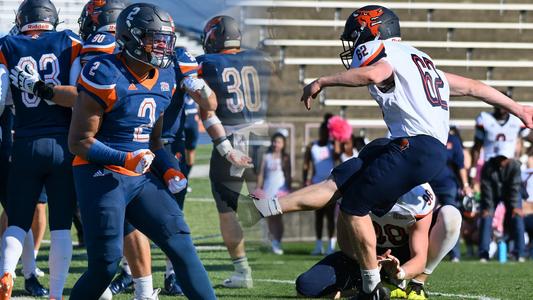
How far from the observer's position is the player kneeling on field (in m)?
5.96

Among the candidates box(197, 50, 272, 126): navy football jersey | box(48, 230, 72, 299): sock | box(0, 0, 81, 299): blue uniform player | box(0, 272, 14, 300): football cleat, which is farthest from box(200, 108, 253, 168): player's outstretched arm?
box(0, 272, 14, 300): football cleat

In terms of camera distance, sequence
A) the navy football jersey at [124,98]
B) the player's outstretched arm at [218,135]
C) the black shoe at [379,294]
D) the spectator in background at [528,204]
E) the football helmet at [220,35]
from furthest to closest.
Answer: the spectator in background at [528,204]
the football helmet at [220,35]
the player's outstretched arm at [218,135]
the black shoe at [379,294]
the navy football jersey at [124,98]

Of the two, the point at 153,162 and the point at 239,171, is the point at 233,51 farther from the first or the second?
→ the point at 153,162

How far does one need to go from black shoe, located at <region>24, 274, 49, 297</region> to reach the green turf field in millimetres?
66

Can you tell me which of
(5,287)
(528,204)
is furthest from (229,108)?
(528,204)

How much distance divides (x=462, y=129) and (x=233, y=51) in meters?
9.24

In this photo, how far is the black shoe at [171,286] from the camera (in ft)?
21.8

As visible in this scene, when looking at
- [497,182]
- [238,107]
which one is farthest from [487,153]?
[238,107]

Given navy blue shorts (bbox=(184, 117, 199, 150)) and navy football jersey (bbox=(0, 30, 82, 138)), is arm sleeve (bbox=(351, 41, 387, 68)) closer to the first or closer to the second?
navy football jersey (bbox=(0, 30, 82, 138))

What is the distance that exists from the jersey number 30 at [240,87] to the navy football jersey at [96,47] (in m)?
1.66

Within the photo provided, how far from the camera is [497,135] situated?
441 inches

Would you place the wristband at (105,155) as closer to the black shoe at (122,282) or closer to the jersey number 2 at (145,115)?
the jersey number 2 at (145,115)

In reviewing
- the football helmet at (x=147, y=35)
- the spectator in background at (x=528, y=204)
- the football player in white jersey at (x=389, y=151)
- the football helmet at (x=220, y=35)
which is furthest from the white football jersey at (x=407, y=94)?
the spectator in background at (x=528, y=204)

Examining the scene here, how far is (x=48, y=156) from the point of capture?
5.62 metres
